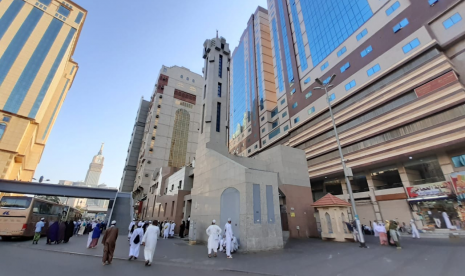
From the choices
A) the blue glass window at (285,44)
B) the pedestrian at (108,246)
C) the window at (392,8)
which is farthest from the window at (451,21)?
the pedestrian at (108,246)

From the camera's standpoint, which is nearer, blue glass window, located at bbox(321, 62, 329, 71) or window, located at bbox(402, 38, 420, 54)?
window, located at bbox(402, 38, 420, 54)

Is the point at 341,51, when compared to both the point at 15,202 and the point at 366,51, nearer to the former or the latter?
Answer: the point at 366,51

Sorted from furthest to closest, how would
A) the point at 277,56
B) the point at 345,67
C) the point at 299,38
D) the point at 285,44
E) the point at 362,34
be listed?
the point at 277,56 < the point at 285,44 < the point at 299,38 < the point at 345,67 < the point at 362,34

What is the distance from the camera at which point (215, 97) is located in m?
25.7

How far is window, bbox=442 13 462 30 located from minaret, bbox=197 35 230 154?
25597mm

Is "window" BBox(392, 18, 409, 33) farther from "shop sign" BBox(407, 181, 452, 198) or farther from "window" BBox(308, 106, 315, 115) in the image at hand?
"shop sign" BBox(407, 181, 452, 198)

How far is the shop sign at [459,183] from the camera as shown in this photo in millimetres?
20033

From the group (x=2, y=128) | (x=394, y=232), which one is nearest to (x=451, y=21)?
(x=394, y=232)

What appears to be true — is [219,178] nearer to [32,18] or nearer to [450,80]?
[450,80]

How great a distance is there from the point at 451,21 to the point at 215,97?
90.7 ft

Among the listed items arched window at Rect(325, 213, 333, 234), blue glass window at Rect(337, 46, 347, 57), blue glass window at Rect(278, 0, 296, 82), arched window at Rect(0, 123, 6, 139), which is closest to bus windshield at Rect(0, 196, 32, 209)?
arched window at Rect(325, 213, 333, 234)

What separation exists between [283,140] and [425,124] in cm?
2416

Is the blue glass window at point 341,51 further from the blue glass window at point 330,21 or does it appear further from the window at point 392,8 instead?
the window at point 392,8

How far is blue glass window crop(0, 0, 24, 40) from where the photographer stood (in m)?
45.9
